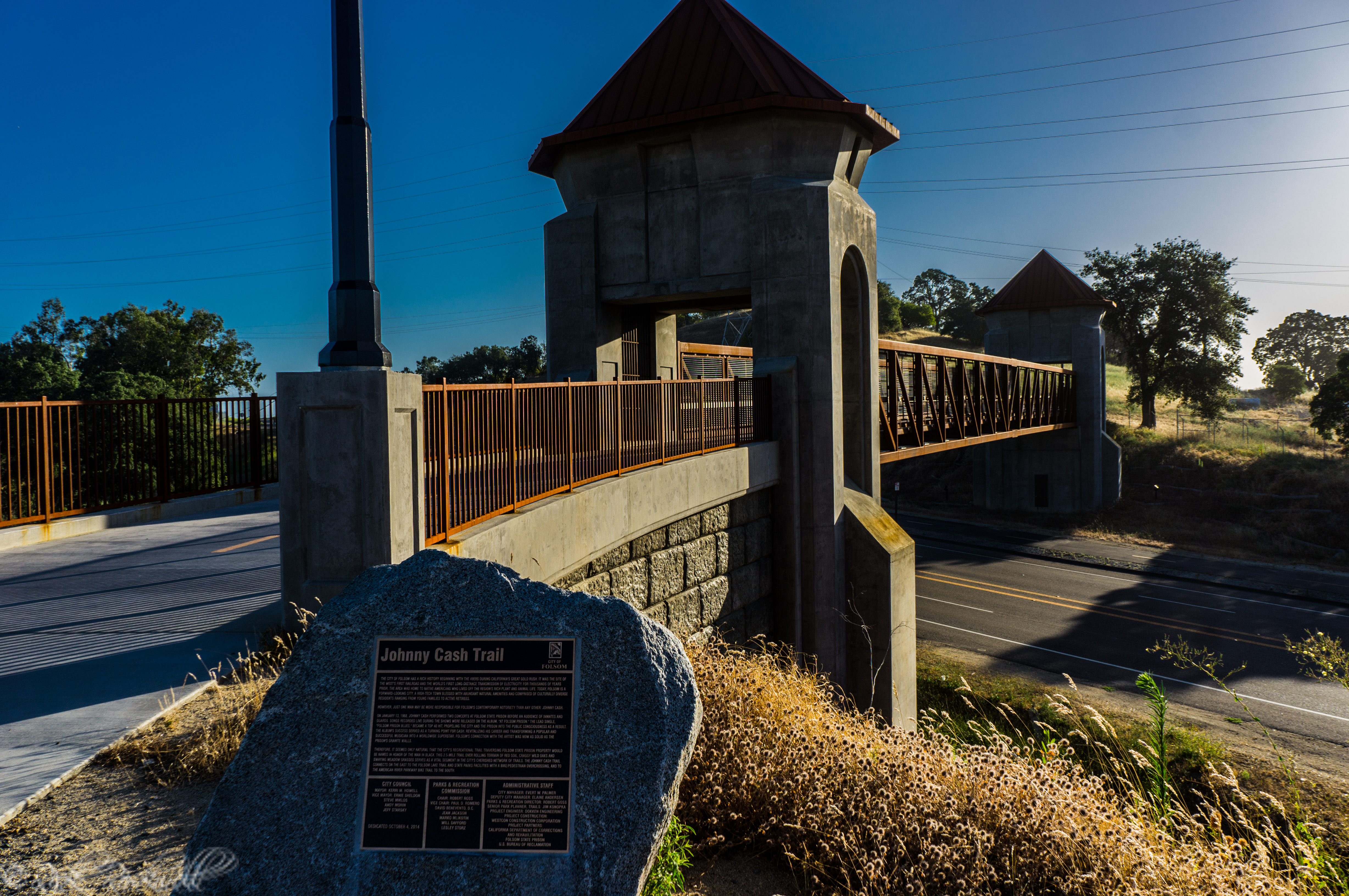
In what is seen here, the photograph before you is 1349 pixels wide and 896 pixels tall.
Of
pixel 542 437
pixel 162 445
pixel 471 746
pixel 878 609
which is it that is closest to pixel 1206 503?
pixel 878 609

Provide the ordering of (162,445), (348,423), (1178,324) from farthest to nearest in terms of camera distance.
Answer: (1178,324)
(162,445)
(348,423)

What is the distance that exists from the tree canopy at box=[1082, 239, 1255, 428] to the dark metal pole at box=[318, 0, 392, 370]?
61.8 meters

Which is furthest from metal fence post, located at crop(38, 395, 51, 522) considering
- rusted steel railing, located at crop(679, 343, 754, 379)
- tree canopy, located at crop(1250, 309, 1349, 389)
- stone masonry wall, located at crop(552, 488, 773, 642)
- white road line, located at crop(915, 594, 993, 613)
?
tree canopy, located at crop(1250, 309, 1349, 389)

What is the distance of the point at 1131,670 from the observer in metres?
21.2

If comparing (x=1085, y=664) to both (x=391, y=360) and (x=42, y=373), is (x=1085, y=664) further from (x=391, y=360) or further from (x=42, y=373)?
(x=42, y=373)

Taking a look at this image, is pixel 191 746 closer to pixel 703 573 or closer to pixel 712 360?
pixel 703 573

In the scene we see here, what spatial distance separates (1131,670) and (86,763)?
77.3 feet

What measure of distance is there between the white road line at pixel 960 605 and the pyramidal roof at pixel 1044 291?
21275 mm

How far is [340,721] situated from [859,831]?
284 cm

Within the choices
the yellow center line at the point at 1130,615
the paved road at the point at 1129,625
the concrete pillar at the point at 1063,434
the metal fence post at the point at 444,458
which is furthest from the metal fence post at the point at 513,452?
the concrete pillar at the point at 1063,434

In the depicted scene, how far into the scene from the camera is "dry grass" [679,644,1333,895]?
404 centimetres

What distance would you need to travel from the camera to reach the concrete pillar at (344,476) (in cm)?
539

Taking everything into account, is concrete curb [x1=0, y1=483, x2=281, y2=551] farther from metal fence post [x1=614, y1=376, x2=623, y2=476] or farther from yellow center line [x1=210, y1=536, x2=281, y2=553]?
metal fence post [x1=614, y1=376, x2=623, y2=476]

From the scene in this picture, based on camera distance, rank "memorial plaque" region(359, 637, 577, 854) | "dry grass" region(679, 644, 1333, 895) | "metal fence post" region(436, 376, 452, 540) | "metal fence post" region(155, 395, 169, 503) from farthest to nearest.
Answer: "metal fence post" region(155, 395, 169, 503) < "metal fence post" region(436, 376, 452, 540) < "dry grass" region(679, 644, 1333, 895) < "memorial plaque" region(359, 637, 577, 854)
